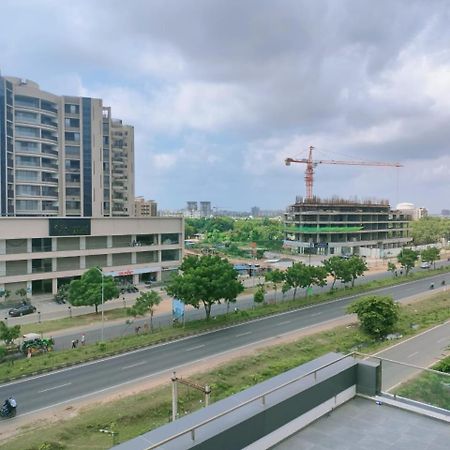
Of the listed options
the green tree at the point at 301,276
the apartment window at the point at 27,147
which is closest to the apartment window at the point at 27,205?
the apartment window at the point at 27,147

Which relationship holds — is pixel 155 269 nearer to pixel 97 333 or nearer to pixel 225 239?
pixel 97 333

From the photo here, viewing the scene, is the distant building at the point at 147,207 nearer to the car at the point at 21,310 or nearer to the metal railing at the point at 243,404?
the car at the point at 21,310

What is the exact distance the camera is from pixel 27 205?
205 feet

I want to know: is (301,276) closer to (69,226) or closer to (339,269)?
(339,269)

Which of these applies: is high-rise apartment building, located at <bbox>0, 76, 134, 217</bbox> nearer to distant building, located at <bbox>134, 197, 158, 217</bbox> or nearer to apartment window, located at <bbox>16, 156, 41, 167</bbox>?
apartment window, located at <bbox>16, 156, 41, 167</bbox>

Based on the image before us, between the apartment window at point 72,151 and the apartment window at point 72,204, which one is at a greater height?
the apartment window at point 72,151

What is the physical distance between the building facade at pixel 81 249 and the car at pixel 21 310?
6147 millimetres

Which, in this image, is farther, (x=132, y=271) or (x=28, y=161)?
(x=28, y=161)

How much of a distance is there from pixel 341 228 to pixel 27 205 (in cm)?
6998

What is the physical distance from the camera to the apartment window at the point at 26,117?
61.6 metres

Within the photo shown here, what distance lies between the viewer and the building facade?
161 feet

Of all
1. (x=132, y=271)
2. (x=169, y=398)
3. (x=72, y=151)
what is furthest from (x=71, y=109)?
(x=169, y=398)

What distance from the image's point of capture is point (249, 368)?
27297 millimetres

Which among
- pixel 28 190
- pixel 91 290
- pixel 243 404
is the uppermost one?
pixel 28 190
